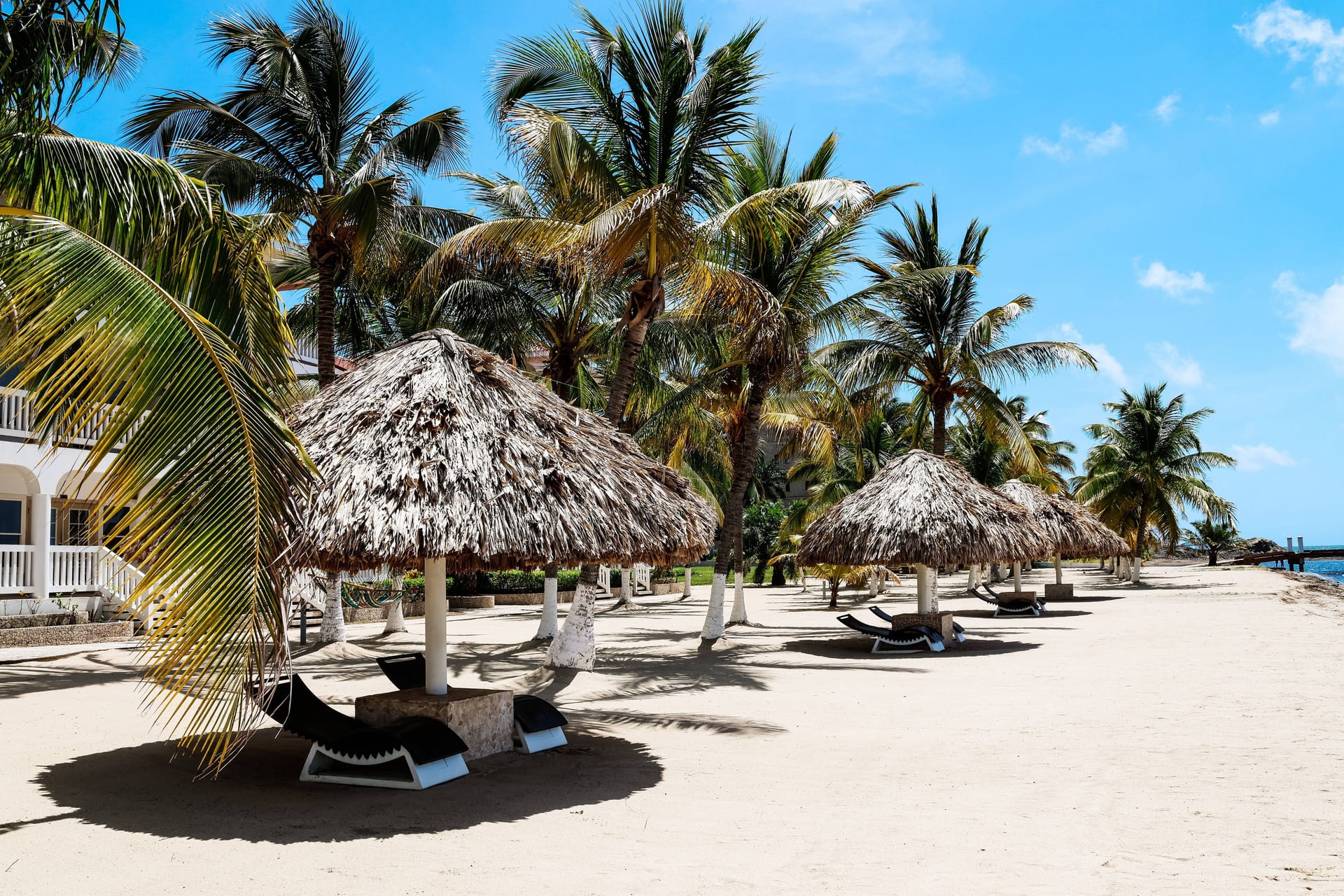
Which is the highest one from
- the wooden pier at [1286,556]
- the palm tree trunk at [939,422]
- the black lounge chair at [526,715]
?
the palm tree trunk at [939,422]

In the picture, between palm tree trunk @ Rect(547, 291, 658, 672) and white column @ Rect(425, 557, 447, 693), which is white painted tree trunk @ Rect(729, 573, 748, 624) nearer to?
palm tree trunk @ Rect(547, 291, 658, 672)

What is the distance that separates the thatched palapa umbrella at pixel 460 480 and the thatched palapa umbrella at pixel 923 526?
7444 millimetres

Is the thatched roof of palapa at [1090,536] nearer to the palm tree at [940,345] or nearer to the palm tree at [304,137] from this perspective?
the palm tree at [940,345]

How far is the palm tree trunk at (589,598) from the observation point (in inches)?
490

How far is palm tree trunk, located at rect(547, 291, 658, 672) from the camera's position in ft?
40.8

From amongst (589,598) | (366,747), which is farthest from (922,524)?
(366,747)

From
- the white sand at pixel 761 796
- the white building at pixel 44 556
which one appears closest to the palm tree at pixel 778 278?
the white sand at pixel 761 796

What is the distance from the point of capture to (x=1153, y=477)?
118 ft

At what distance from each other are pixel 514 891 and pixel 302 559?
9.18ft

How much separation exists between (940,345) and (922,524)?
618 centimetres

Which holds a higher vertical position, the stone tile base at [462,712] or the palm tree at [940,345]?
the palm tree at [940,345]

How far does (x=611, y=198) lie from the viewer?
1262 cm

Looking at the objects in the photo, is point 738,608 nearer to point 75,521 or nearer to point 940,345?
point 940,345

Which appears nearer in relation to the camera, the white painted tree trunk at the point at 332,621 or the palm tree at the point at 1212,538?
the white painted tree trunk at the point at 332,621
